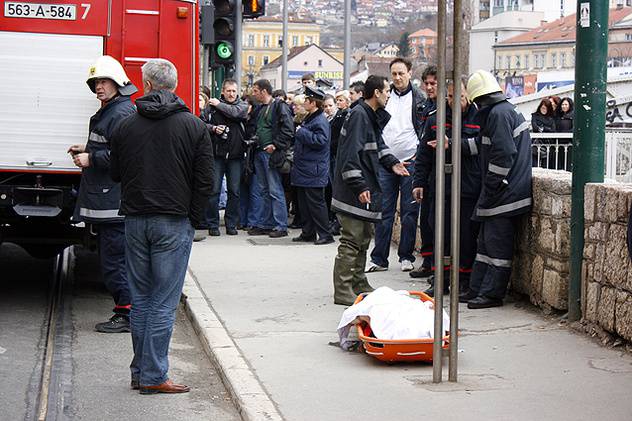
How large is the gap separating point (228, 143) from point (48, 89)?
18.7 feet

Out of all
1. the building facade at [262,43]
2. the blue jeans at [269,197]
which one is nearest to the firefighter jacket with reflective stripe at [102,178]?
the blue jeans at [269,197]

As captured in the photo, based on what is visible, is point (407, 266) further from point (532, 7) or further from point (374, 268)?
point (532, 7)

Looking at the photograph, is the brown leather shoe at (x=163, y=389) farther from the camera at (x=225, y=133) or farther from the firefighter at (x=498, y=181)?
the camera at (x=225, y=133)

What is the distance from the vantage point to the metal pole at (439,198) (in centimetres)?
699

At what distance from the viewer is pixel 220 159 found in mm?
15883

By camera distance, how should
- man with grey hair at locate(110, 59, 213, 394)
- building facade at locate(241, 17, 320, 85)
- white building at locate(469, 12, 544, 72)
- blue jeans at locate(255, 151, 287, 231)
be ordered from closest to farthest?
man with grey hair at locate(110, 59, 213, 394) → blue jeans at locate(255, 151, 287, 231) → white building at locate(469, 12, 544, 72) → building facade at locate(241, 17, 320, 85)

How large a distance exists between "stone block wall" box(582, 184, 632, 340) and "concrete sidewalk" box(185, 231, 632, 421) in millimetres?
210

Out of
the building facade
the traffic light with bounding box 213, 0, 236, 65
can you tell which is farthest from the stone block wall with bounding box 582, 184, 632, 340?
the building facade

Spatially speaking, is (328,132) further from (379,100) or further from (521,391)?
(521,391)

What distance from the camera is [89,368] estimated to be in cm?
A: 823

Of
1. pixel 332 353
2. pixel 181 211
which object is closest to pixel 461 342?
pixel 332 353

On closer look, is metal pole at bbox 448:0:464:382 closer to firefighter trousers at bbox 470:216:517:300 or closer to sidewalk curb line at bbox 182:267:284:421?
sidewalk curb line at bbox 182:267:284:421

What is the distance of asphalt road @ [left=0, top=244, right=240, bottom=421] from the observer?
7078 mm

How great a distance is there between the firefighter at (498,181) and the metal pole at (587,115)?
0.73 metres
